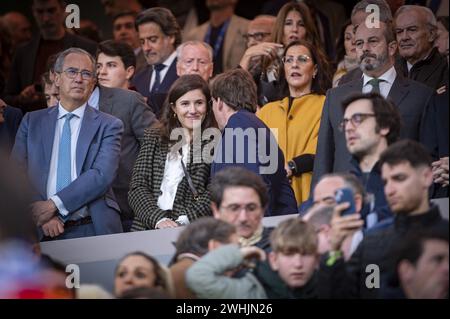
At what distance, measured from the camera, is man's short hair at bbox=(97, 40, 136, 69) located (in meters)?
10.1

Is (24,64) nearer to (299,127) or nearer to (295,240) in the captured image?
(299,127)

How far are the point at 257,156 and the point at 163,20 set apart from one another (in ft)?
5.21

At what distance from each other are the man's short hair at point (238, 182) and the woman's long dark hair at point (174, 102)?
1.58 feet

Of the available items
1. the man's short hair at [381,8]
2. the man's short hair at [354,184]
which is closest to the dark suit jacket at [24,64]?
the man's short hair at [381,8]

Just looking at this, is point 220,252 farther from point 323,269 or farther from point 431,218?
point 431,218

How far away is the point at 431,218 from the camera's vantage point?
28.2ft

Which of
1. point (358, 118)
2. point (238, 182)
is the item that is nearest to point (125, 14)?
point (238, 182)

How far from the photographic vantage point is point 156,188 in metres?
9.30

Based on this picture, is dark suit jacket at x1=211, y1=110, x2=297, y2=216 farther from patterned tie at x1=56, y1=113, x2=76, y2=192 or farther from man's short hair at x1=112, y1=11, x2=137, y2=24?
man's short hair at x1=112, y1=11, x2=137, y2=24

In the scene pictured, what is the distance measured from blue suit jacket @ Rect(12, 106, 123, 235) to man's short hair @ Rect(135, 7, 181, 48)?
42.4 inches

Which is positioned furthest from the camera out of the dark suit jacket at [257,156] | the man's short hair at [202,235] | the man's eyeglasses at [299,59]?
the man's eyeglasses at [299,59]

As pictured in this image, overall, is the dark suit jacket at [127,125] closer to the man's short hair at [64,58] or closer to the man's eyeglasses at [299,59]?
the man's short hair at [64,58]

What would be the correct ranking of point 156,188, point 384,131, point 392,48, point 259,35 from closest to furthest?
point 384,131 < point 392,48 < point 156,188 < point 259,35

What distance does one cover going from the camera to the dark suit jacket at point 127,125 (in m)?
9.63
